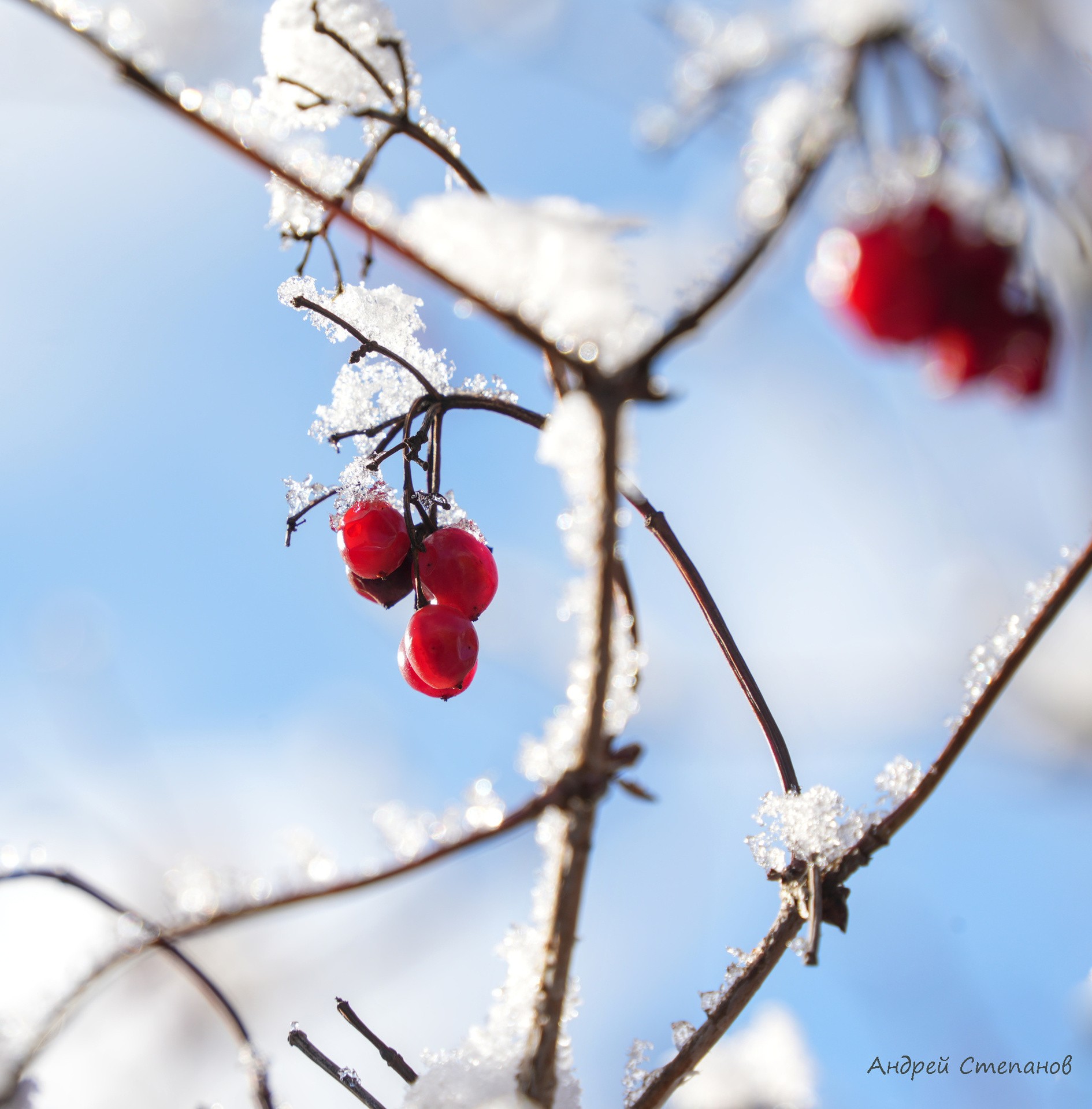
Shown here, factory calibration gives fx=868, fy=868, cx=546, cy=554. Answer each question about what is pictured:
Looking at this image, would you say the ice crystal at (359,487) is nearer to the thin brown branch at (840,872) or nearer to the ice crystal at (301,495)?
the ice crystal at (301,495)

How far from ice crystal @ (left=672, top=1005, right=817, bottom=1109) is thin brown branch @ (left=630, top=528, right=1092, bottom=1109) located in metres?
0.26

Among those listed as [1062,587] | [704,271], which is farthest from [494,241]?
[1062,587]

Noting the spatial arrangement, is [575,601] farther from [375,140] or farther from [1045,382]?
[375,140]

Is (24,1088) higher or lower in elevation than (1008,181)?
lower

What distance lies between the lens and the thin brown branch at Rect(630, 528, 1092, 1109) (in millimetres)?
617

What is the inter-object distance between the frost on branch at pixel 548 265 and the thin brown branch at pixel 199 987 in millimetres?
464

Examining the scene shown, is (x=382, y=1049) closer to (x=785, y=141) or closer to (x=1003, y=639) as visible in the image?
(x=1003, y=639)

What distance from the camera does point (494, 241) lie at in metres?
0.58

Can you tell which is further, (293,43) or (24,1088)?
(293,43)

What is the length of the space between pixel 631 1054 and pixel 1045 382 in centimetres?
73

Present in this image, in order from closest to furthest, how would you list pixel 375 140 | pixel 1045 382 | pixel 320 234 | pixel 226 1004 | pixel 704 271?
pixel 704 271 < pixel 1045 382 < pixel 226 1004 < pixel 375 140 < pixel 320 234

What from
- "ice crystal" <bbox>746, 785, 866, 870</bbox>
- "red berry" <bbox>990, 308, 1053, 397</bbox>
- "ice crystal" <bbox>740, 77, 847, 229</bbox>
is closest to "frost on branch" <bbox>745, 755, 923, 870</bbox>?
"ice crystal" <bbox>746, 785, 866, 870</bbox>

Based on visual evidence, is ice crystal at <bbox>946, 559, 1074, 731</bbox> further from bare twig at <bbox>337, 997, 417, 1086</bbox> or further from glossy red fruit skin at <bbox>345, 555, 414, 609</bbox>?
glossy red fruit skin at <bbox>345, 555, 414, 609</bbox>

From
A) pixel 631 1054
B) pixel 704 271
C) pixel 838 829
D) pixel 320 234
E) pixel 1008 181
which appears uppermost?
pixel 320 234
